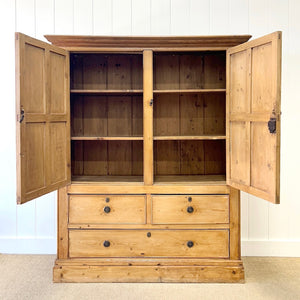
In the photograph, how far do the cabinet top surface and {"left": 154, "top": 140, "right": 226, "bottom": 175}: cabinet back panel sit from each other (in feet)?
2.81

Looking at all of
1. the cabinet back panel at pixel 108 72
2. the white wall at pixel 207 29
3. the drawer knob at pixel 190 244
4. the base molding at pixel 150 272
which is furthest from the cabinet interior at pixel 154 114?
the base molding at pixel 150 272

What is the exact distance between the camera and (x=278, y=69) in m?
2.09

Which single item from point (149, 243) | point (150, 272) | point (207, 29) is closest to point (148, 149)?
point (149, 243)

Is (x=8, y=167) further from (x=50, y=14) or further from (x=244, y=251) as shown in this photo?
(x=244, y=251)

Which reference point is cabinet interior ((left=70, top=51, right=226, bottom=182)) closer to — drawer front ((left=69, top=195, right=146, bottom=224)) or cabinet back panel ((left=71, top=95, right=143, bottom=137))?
cabinet back panel ((left=71, top=95, right=143, bottom=137))

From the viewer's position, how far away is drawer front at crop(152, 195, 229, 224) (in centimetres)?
267

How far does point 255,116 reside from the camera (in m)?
2.30

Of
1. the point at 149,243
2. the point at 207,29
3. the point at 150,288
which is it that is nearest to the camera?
the point at 150,288

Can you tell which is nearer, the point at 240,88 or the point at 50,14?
the point at 240,88

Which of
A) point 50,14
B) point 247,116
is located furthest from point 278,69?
point 50,14

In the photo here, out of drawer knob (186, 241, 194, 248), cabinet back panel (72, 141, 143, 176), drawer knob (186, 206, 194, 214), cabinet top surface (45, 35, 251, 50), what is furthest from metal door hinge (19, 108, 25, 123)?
drawer knob (186, 241, 194, 248)

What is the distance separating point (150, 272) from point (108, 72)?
1.68 meters

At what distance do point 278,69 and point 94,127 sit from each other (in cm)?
162

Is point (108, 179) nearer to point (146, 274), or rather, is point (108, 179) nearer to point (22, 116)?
point (146, 274)
